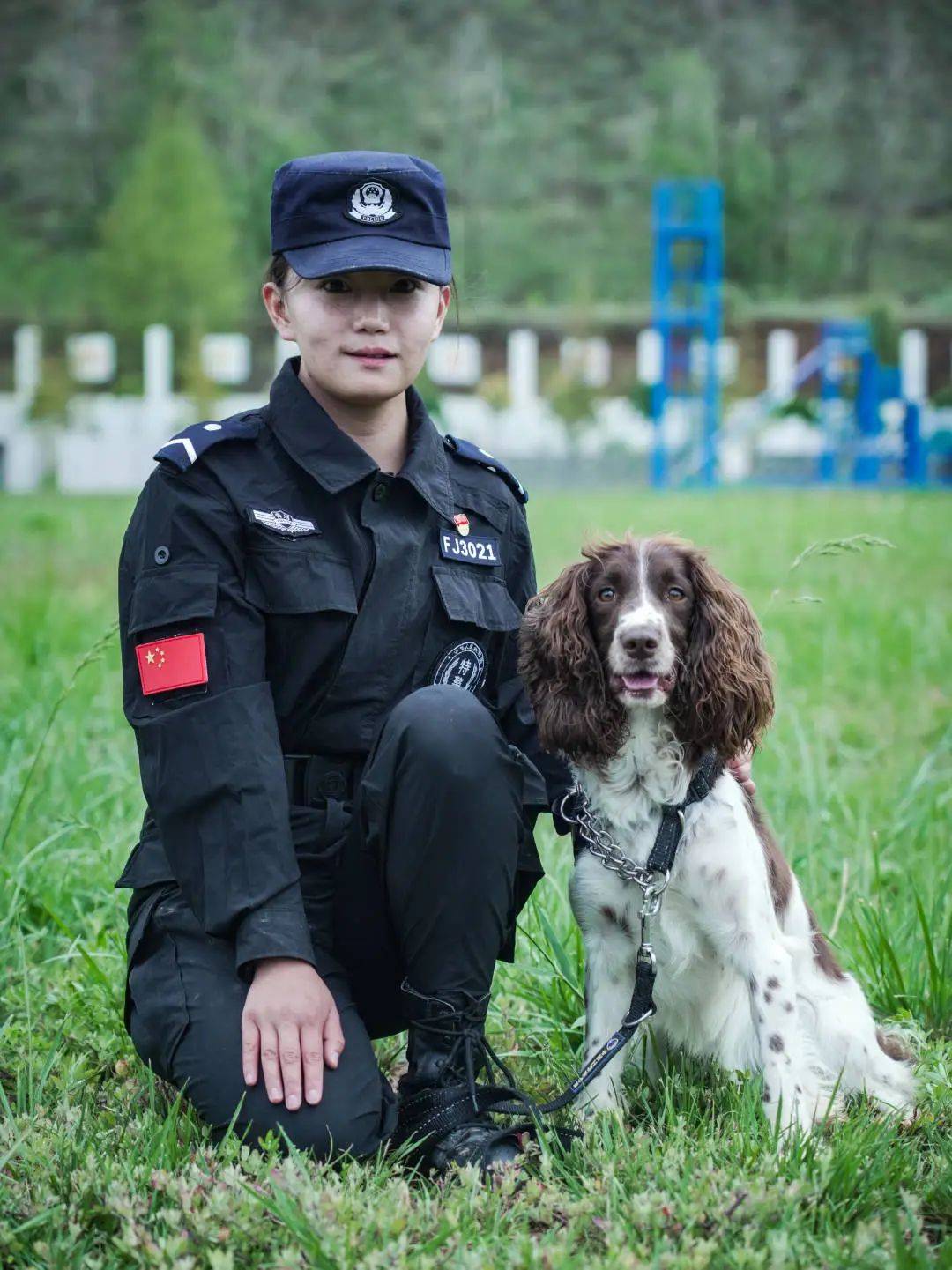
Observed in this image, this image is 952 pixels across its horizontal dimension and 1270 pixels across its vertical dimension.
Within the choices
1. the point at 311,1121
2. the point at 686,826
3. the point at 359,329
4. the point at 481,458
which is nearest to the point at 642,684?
the point at 686,826

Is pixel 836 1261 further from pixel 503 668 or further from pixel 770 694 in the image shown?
pixel 503 668

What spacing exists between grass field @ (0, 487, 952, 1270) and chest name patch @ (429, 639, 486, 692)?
519 millimetres

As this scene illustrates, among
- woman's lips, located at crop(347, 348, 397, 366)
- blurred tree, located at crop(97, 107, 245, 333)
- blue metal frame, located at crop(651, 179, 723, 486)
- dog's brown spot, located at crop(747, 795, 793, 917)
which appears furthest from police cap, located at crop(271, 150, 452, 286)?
blurred tree, located at crop(97, 107, 245, 333)

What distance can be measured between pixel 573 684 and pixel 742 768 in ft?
1.29

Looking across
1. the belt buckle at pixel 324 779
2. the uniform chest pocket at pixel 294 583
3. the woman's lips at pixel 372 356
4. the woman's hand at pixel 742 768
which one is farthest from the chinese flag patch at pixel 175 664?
the woman's hand at pixel 742 768

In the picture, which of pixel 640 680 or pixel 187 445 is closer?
pixel 187 445

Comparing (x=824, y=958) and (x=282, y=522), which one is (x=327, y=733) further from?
(x=824, y=958)

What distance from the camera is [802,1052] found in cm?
249

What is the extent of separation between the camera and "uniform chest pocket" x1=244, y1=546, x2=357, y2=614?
7.77 feet

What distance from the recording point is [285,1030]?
2.16 meters

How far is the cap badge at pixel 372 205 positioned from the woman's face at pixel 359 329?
0.29 feet

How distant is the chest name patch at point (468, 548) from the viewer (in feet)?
8.32

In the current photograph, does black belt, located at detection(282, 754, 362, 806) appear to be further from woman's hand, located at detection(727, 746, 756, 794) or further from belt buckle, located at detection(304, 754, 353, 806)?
woman's hand, located at detection(727, 746, 756, 794)

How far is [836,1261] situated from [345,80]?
30.2 meters
